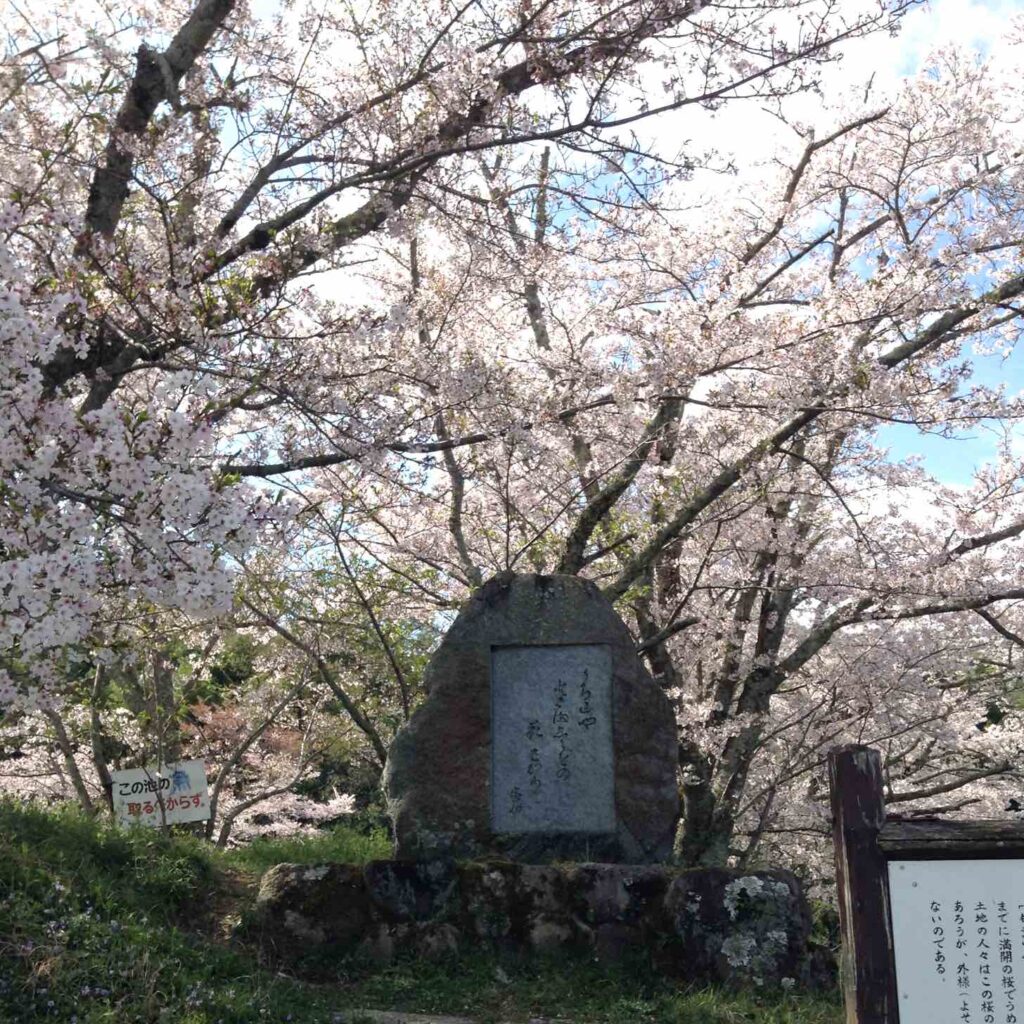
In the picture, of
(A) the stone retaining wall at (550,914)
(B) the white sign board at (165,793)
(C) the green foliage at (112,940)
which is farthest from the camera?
(B) the white sign board at (165,793)

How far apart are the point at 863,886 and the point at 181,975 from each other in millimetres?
3071

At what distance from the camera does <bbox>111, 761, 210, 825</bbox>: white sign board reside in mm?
8047

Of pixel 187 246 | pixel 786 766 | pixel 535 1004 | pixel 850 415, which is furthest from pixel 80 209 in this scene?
pixel 786 766

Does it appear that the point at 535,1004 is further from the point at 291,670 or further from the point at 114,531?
the point at 291,670

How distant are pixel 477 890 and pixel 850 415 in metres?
4.49

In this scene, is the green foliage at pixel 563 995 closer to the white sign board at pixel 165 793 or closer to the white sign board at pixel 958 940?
the white sign board at pixel 958 940

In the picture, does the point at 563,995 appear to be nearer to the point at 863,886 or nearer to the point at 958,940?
the point at 863,886

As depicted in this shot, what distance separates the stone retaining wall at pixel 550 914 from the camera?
5.33 m

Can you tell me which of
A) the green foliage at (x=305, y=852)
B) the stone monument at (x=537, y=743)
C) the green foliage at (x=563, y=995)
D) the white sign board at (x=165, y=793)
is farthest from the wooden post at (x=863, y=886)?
the white sign board at (x=165, y=793)

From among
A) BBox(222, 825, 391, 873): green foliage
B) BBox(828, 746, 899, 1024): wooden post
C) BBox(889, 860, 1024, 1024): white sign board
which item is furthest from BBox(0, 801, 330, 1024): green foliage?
BBox(889, 860, 1024, 1024): white sign board

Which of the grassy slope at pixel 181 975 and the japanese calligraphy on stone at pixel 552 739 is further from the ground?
the japanese calligraphy on stone at pixel 552 739

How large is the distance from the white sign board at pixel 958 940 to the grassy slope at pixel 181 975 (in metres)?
1.68

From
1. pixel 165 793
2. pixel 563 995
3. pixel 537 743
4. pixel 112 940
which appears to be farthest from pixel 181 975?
pixel 165 793

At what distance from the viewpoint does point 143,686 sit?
9.82 m
